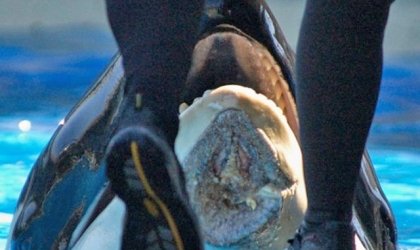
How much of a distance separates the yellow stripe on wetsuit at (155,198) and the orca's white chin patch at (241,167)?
492 millimetres

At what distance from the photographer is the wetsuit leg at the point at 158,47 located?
1.15 m

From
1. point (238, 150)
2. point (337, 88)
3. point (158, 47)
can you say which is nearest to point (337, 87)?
point (337, 88)

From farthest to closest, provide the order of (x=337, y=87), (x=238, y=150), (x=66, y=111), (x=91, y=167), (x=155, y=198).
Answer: (x=66, y=111)
(x=91, y=167)
(x=238, y=150)
(x=337, y=87)
(x=155, y=198)

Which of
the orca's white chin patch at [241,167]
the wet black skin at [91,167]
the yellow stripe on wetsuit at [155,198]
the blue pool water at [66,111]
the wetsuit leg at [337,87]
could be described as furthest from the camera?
the blue pool water at [66,111]

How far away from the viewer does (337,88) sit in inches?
50.9

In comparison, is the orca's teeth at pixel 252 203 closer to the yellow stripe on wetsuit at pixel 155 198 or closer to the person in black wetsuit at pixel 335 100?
the person in black wetsuit at pixel 335 100

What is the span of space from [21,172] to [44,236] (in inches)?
79.3

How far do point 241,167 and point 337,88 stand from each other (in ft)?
1.43

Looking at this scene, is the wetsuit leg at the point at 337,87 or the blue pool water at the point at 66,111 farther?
the blue pool water at the point at 66,111

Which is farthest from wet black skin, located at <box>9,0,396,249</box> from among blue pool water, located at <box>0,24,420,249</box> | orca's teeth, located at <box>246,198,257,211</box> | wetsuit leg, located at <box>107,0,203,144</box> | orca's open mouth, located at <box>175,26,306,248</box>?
blue pool water, located at <box>0,24,420,249</box>

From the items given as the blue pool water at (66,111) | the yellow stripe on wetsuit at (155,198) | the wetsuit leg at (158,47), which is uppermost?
the wetsuit leg at (158,47)

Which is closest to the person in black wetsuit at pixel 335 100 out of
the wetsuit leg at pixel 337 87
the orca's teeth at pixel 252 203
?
the wetsuit leg at pixel 337 87

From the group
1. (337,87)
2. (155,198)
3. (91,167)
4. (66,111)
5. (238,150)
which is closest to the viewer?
(155,198)

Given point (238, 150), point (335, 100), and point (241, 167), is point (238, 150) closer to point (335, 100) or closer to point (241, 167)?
point (241, 167)
